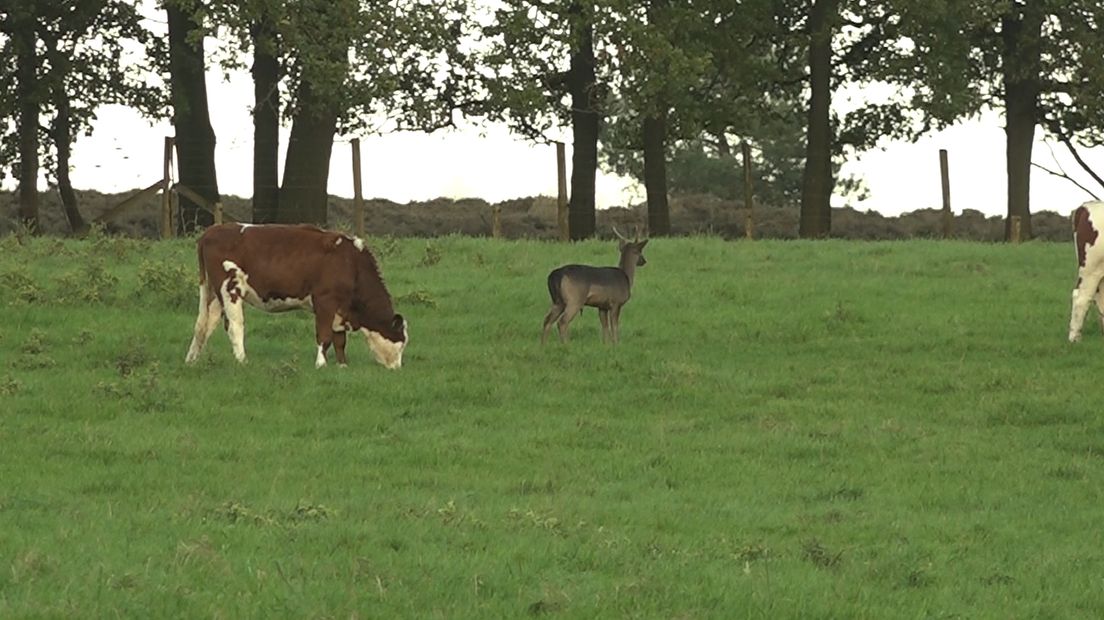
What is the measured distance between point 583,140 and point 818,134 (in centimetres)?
526

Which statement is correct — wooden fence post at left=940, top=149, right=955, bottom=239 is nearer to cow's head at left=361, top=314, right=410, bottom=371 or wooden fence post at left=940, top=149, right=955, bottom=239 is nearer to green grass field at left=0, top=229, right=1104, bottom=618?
green grass field at left=0, top=229, right=1104, bottom=618

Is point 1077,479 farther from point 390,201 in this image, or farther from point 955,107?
point 390,201

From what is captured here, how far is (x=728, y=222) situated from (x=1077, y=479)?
3434cm

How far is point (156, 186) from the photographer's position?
36.1 metres

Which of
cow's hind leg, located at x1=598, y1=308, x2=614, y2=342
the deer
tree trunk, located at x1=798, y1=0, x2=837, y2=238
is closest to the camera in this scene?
the deer

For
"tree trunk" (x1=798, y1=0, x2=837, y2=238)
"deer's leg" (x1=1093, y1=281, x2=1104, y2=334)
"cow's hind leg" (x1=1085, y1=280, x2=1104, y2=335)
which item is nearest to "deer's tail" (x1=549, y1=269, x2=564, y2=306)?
"cow's hind leg" (x1=1085, y1=280, x2=1104, y2=335)

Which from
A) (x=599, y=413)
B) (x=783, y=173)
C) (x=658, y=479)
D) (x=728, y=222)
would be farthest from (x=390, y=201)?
(x=658, y=479)

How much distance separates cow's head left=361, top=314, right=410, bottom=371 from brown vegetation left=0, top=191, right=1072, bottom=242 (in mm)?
24210

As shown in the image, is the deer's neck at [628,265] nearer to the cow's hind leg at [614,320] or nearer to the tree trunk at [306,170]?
the cow's hind leg at [614,320]

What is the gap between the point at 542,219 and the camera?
4834 centimetres

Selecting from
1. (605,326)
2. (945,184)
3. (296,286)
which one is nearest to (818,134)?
(945,184)

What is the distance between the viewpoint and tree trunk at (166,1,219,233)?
38.4m

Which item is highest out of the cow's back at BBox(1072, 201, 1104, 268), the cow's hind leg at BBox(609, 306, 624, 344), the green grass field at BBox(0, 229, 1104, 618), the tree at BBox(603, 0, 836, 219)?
the tree at BBox(603, 0, 836, 219)

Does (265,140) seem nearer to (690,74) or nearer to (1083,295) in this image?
(690,74)
